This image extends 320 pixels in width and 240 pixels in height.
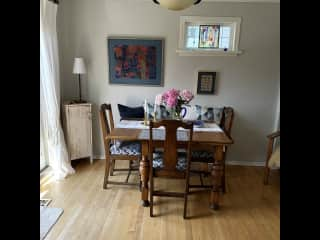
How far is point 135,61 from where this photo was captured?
3234mm

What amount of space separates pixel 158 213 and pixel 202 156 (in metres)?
0.77

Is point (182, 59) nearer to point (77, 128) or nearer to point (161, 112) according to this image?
point (161, 112)

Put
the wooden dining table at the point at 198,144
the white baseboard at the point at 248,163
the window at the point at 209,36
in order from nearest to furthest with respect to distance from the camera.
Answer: the wooden dining table at the point at 198,144
the window at the point at 209,36
the white baseboard at the point at 248,163

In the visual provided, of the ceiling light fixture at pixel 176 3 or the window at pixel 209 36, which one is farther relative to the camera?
the window at pixel 209 36

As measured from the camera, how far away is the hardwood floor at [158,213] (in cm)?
197

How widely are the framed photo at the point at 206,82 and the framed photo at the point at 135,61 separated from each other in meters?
0.56

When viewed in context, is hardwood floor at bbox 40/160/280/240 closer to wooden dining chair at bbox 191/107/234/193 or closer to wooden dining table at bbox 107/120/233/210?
wooden dining table at bbox 107/120/233/210

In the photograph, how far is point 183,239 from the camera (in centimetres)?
191

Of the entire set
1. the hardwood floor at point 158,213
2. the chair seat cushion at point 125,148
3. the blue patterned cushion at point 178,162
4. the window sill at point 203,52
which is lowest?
the hardwood floor at point 158,213

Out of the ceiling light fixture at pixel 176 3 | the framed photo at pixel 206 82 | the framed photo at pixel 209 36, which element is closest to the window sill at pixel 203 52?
the framed photo at pixel 209 36

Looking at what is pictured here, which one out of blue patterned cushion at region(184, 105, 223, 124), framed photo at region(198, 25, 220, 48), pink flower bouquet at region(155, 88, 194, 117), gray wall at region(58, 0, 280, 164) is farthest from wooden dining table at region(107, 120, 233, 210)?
framed photo at region(198, 25, 220, 48)

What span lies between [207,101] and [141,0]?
1.67m

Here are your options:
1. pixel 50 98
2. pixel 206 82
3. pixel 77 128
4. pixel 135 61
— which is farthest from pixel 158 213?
pixel 135 61

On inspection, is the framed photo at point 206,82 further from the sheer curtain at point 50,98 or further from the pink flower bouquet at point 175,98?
the sheer curtain at point 50,98
